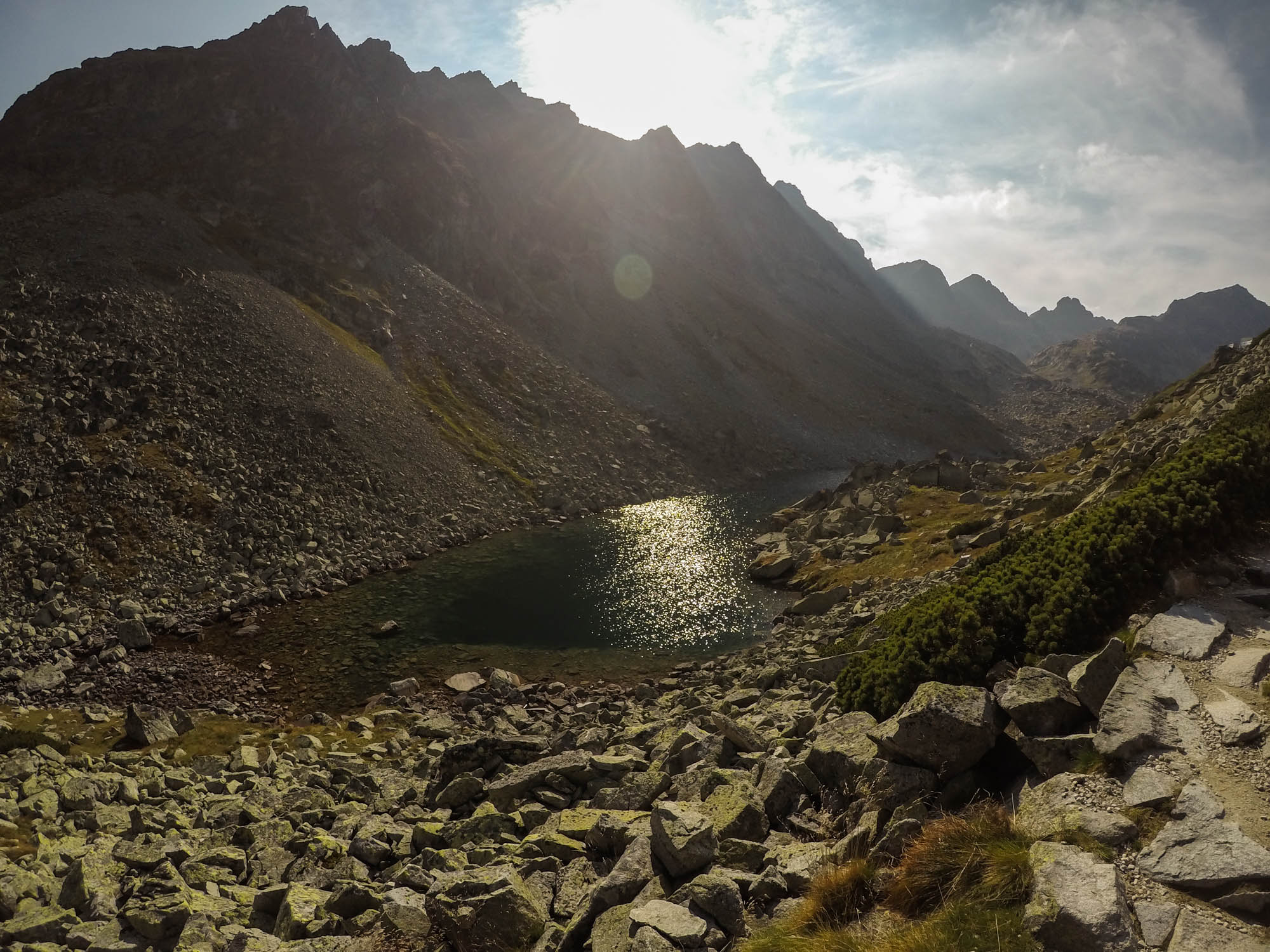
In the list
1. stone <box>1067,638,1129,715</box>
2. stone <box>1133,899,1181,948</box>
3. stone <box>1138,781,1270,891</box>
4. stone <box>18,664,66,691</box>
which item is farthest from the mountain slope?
stone <box>1133,899,1181,948</box>

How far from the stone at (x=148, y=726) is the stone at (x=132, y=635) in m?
10.3

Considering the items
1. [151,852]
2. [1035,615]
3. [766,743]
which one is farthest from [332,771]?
[1035,615]

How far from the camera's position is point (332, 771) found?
24.0 metres

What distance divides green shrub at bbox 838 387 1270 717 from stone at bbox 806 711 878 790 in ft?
7.94

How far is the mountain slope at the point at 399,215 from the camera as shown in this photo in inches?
3824

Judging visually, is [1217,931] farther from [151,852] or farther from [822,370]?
[822,370]

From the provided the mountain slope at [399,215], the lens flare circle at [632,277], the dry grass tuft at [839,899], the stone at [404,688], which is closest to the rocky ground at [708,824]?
the dry grass tuft at [839,899]

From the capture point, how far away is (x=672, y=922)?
9.72 m

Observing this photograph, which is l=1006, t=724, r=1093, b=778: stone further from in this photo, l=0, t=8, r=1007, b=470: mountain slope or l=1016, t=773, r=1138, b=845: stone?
l=0, t=8, r=1007, b=470: mountain slope

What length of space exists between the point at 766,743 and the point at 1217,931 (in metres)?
10.5

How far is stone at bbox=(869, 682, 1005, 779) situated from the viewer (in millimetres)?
11625

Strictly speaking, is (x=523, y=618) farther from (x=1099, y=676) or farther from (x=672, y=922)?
(x=1099, y=676)

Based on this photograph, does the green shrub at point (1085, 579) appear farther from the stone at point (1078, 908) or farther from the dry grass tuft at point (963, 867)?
the stone at point (1078, 908)

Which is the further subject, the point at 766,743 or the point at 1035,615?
the point at 766,743
